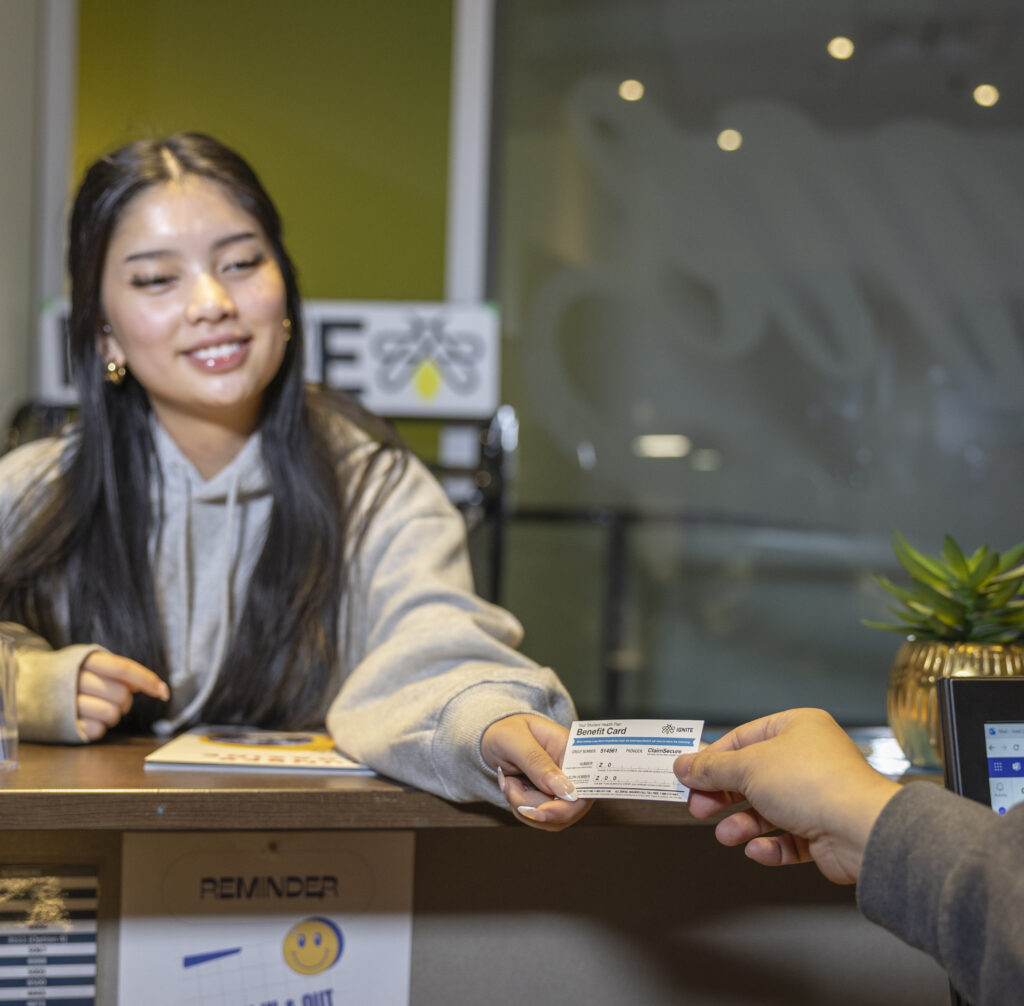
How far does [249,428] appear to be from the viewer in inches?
58.7

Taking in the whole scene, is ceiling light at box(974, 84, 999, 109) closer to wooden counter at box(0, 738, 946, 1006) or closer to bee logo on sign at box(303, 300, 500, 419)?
bee logo on sign at box(303, 300, 500, 419)

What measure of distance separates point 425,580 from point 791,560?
7.71 feet

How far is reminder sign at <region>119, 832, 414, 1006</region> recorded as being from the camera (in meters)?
0.95

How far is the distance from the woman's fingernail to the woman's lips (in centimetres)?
80

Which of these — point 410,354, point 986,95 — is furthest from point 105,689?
point 986,95

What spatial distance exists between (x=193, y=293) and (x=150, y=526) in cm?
29

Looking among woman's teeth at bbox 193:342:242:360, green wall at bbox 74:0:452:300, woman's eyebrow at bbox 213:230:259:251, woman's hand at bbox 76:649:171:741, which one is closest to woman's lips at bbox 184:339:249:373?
woman's teeth at bbox 193:342:242:360

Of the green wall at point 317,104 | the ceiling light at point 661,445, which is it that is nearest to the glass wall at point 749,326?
the ceiling light at point 661,445

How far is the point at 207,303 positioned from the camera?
1344 mm

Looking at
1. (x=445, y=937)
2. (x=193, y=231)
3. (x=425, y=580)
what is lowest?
(x=445, y=937)

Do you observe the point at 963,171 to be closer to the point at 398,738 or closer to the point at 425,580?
the point at 425,580

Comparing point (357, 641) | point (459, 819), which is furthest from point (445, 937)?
point (357, 641)

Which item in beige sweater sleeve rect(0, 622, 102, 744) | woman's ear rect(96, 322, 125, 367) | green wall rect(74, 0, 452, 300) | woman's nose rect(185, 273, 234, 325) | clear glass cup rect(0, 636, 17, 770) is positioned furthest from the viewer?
green wall rect(74, 0, 452, 300)

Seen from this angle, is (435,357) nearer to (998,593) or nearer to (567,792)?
(998,593)
